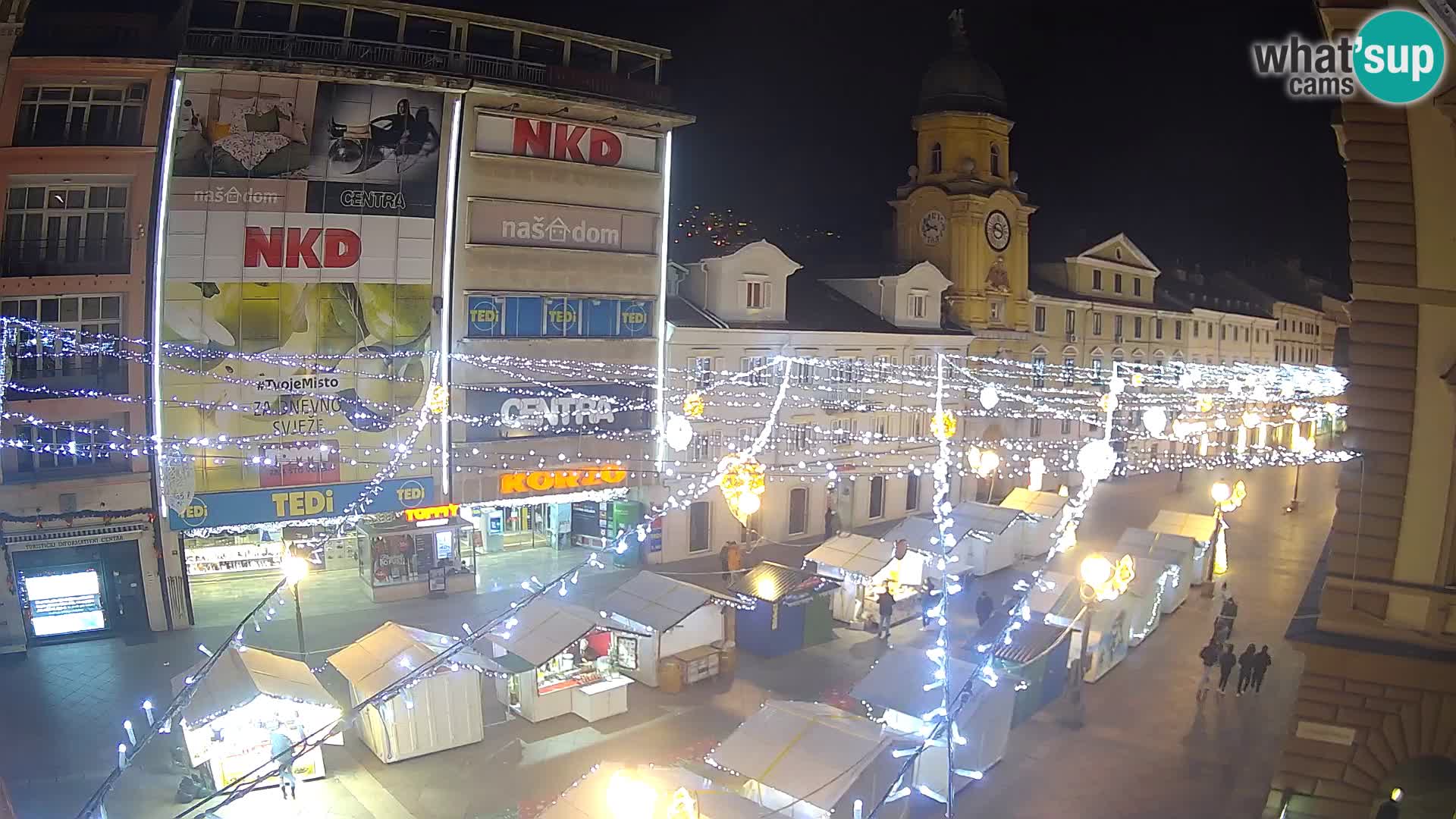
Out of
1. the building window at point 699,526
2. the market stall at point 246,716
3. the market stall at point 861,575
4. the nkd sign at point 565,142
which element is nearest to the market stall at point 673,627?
the market stall at point 861,575

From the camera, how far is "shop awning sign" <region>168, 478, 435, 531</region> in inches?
824

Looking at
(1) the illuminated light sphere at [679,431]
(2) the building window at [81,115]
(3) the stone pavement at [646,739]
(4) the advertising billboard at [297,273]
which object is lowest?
(3) the stone pavement at [646,739]

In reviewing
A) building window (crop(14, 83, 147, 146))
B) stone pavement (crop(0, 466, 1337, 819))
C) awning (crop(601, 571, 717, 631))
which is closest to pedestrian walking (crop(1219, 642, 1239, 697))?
stone pavement (crop(0, 466, 1337, 819))

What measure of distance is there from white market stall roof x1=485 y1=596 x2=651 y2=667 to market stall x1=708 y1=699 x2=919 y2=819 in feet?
14.8

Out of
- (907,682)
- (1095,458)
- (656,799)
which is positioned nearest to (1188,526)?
(1095,458)

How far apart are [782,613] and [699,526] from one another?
8.25 meters

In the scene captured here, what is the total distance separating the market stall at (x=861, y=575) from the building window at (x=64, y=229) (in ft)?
51.3

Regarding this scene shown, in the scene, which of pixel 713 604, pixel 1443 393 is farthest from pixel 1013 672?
pixel 1443 393

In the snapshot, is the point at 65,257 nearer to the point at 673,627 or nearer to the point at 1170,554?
the point at 673,627

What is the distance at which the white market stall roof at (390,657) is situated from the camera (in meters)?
15.1

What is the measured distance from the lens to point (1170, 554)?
2305cm

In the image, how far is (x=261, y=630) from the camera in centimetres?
2059

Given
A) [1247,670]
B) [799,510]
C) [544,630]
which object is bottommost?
[1247,670]

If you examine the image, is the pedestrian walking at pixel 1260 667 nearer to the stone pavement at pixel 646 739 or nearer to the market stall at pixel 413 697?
the stone pavement at pixel 646 739
